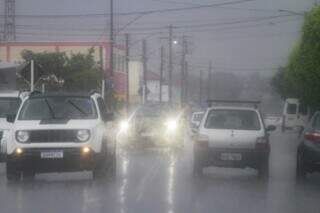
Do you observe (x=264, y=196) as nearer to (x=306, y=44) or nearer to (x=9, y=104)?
(x=9, y=104)

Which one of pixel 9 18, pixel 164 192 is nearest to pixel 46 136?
pixel 164 192

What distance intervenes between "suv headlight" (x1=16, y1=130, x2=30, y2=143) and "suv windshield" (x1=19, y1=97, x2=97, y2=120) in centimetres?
81

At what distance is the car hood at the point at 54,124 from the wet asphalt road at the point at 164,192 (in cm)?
119

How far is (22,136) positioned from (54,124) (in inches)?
28.5

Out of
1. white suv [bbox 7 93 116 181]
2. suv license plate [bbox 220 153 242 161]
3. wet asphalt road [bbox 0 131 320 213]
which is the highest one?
white suv [bbox 7 93 116 181]

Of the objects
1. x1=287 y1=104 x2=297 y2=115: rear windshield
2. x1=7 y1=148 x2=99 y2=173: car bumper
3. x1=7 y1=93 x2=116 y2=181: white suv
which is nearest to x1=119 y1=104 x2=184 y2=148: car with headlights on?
x1=7 y1=93 x2=116 y2=181: white suv

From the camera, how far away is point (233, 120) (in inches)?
803

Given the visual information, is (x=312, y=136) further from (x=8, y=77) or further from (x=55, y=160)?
(x=8, y=77)

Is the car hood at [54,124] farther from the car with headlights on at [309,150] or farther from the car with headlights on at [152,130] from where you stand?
the car with headlights on at [152,130]

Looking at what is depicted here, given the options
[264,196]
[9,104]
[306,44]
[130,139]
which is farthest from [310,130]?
[306,44]

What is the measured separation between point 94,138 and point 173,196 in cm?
320

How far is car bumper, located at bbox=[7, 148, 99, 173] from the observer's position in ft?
59.4

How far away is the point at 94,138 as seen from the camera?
1834 centimetres

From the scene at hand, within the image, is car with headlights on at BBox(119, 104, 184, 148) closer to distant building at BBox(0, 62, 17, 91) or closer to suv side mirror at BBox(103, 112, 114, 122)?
distant building at BBox(0, 62, 17, 91)
